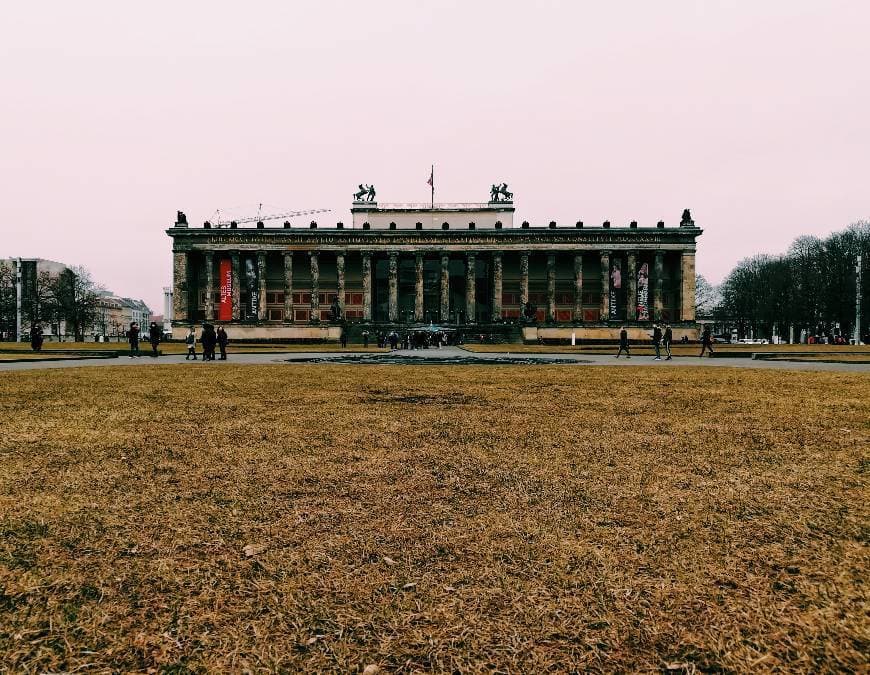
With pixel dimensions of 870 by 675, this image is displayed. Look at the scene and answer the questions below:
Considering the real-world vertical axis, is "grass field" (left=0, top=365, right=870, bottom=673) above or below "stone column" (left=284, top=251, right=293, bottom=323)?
below

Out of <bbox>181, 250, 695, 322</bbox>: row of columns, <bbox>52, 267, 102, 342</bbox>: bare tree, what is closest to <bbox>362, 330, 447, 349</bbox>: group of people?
<bbox>181, 250, 695, 322</bbox>: row of columns

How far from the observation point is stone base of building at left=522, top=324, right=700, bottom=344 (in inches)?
2702

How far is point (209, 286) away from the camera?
7319 cm

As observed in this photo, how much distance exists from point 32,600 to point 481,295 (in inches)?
3061

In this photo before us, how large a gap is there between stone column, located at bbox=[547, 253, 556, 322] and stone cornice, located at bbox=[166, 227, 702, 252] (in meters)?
1.80

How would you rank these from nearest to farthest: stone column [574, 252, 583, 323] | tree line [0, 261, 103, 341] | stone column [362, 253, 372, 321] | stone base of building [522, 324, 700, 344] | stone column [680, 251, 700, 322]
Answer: stone base of building [522, 324, 700, 344], stone column [680, 251, 700, 322], stone column [574, 252, 583, 323], stone column [362, 253, 372, 321], tree line [0, 261, 103, 341]

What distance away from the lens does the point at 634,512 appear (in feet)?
14.3

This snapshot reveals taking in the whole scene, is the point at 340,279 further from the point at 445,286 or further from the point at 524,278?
the point at 524,278

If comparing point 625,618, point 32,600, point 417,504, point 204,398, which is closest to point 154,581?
point 32,600

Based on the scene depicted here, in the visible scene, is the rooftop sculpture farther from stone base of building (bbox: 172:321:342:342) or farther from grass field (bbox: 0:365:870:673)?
grass field (bbox: 0:365:870:673)

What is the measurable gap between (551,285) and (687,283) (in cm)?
1783

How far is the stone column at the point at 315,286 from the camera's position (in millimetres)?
74438

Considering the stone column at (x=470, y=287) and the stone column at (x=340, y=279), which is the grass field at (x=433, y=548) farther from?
the stone column at (x=340, y=279)

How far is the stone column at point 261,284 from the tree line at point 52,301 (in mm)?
26249
